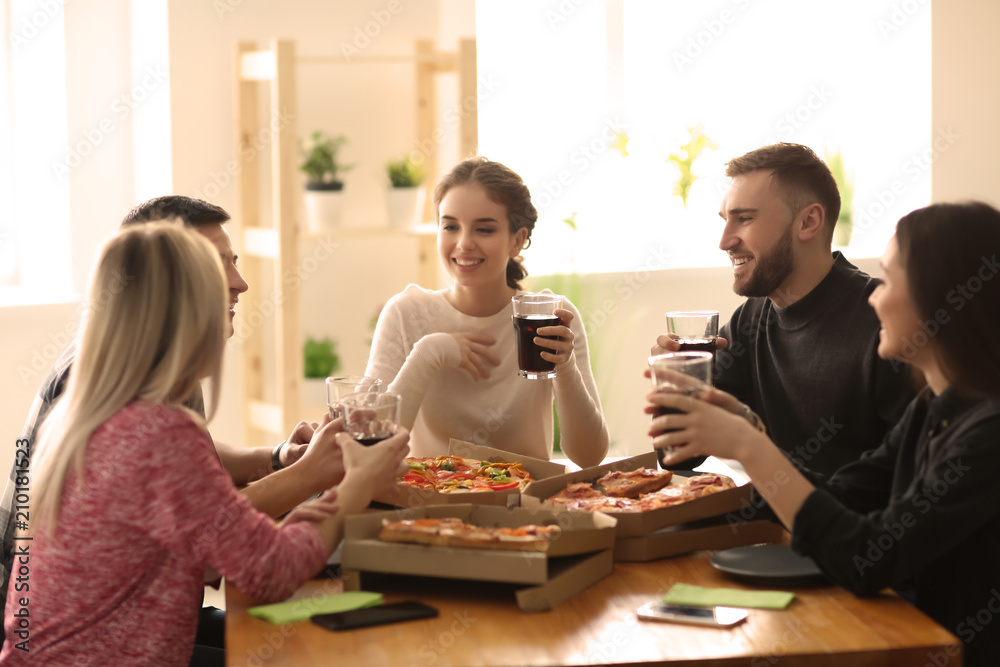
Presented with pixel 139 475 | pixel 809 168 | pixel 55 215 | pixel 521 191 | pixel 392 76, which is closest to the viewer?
pixel 139 475

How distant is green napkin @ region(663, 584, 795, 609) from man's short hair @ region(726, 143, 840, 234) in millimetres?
1234

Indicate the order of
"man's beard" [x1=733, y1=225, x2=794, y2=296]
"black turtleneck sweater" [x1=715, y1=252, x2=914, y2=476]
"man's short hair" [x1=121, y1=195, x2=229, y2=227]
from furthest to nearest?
"man's beard" [x1=733, y1=225, x2=794, y2=296] → "black turtleneck sweater" [x1=715, y1=252, x2=914, y2=476] → "man's short hair" [x1=121, y1=195, x2=229, y2=227]

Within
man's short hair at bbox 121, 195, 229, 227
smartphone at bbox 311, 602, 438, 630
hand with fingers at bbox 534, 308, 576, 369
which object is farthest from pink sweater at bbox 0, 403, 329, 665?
hand with fingers at bbox 534, 308, 576, 369

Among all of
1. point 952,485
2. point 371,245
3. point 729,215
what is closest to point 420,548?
point 952,485

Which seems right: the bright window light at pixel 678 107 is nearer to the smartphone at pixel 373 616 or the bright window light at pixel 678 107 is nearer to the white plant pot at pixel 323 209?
the white plant pot at pixel 323 209

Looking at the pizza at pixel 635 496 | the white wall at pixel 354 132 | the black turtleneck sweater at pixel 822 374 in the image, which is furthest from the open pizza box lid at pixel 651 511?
the white wall at pixel 354 132

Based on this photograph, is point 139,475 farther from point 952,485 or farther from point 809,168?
point 809,168

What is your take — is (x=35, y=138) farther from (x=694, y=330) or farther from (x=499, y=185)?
(x=694, y=330)

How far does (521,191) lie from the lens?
8.89 ft

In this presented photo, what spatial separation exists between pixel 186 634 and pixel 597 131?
A: 3.79 meters

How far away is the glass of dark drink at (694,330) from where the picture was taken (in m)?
2.14

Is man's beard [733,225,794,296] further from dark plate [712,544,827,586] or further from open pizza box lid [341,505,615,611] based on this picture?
open pizza box lid [341,505,615,611]

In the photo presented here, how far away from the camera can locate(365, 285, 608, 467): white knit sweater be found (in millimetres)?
2510

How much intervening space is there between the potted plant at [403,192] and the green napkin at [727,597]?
8.41 ft
